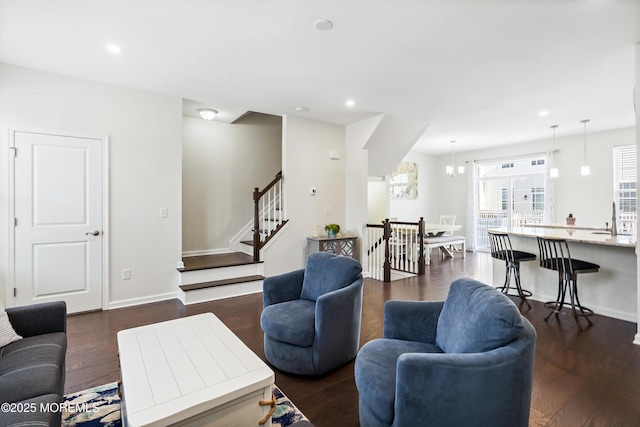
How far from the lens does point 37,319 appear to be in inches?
78.7

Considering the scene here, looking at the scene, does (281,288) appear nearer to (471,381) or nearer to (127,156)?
(471,381)

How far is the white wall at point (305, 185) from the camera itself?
5070 millimetres

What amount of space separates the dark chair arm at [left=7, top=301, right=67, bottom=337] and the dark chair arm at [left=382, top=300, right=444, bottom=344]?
2241mm

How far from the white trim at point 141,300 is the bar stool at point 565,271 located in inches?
187

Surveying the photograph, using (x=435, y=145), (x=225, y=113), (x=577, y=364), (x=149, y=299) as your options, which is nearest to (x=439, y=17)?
(x=577, y=364)

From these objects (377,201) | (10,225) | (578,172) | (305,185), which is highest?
(578,172)

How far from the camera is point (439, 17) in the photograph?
2393 mm

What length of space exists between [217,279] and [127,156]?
79.8 inches

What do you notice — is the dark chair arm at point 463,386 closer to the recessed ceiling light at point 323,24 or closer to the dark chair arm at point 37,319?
the dark chair arm at point 37,319

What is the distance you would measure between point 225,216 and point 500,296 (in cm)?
502

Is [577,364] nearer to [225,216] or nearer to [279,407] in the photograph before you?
[279,407]

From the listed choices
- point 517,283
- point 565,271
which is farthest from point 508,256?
point 565,271

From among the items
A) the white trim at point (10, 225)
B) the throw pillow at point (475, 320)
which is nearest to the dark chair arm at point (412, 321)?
the throw pillow at point (475, 320)

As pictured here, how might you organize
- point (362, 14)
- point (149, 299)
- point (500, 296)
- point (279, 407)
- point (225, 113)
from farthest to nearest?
point (225, 113) < point (149, 299) < point (362, 14) < point (279, 407) < point (500, 296)
